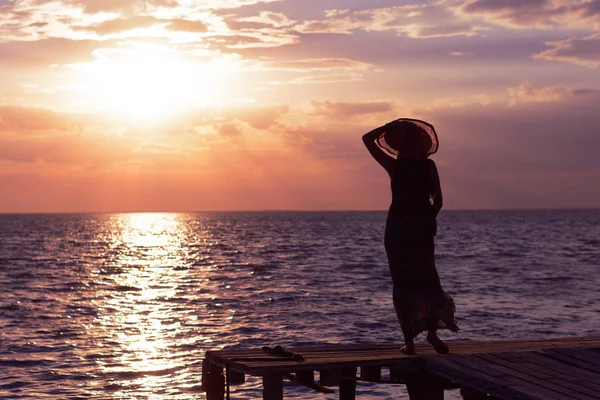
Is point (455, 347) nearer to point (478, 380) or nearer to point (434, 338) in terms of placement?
point (434, 338)

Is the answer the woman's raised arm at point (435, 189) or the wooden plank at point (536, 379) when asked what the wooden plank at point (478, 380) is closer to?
the wooden plank at point (536, 379)

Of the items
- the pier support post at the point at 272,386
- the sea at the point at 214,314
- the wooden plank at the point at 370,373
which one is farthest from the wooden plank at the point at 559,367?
the sea at the point at 214,314

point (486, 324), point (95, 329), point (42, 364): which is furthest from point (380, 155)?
point (95, 329)

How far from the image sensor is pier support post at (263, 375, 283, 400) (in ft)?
33.2

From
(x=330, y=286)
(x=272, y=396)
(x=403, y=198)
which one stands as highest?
(x=403, y=198)

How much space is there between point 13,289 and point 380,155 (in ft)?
131

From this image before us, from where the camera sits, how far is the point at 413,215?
10.4 m

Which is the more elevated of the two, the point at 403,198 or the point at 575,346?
the point at 403,198

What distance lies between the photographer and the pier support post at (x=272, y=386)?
398 inches

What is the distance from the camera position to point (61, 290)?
153ft

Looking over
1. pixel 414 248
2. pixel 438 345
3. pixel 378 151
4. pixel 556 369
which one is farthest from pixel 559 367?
pixel 378 151

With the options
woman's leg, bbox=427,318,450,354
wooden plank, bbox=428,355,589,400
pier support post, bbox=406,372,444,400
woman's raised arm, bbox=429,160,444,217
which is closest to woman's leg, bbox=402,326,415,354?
woman's leg, bbox=427,318,450,354

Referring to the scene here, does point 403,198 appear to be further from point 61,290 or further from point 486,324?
point 61,290

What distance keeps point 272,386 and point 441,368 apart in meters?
1.93
